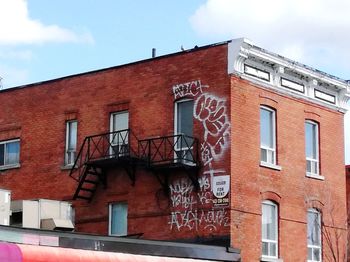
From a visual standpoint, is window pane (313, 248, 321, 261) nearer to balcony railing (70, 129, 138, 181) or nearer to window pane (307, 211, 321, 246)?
window pane (307, 211, 321, 246)

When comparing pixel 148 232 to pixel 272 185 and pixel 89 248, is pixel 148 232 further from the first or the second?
pixel 89 248

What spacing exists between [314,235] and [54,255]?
1267 centimetres

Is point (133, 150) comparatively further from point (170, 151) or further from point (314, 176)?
point (314, 176)

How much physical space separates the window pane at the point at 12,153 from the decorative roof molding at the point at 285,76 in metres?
10.1

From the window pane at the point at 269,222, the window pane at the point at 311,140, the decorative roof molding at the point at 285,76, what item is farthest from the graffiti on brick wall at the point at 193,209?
the window pane at the point at 311,140

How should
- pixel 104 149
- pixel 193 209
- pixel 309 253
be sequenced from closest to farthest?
1. pixel 193 209
2. pixel 104 149
3. pixel 309 253

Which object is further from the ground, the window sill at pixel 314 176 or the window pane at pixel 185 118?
the window pane at pixel 185 118

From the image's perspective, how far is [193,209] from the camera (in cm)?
2970

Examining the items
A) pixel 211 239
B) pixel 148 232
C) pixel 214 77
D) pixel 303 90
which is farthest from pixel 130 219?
pixel 303 90

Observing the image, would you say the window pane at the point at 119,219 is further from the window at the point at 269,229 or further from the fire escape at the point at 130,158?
the window at the point at 269,229

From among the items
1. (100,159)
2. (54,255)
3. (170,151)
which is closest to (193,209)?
(170,151)

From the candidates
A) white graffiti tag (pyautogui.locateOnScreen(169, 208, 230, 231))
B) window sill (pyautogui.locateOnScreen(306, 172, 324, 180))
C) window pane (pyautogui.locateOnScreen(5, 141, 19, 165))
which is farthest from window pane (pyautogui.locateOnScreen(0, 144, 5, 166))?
window sill (pyautogui.locateOnScreen(306, 172, 324, 180))

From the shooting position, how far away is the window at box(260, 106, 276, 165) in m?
30.8

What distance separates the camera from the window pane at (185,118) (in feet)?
99.7
